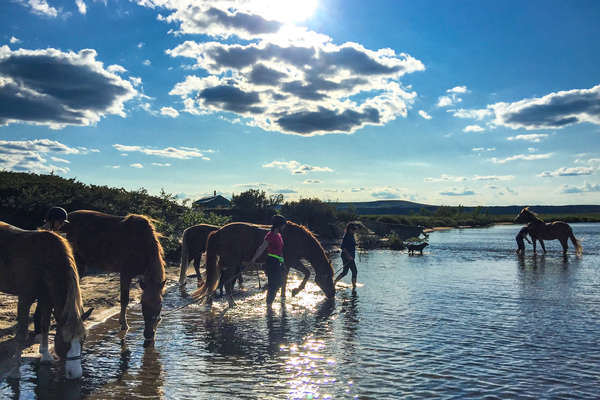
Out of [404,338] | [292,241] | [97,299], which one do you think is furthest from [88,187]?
[404,338]

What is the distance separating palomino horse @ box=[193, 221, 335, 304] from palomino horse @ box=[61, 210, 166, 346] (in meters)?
3.30

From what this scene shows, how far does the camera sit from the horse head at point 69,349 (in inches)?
211

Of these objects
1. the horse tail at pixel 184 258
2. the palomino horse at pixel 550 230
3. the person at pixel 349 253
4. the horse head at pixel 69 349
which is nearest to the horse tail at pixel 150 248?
the horse head at pixel 69 349

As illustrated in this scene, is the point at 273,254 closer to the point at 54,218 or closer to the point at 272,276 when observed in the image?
the point at 272,276

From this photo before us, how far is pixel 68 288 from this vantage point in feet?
18.3

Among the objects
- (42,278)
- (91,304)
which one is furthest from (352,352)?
(91,304)

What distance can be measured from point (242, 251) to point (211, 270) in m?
1.01

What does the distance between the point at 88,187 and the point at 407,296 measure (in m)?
Result: 16.3

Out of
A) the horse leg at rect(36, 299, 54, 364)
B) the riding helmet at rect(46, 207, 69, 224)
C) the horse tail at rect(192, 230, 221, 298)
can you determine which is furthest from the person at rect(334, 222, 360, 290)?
the horse leg at rect(36, 299, 54, 364)

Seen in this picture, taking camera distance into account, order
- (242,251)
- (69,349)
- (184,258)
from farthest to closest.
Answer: (184,258)
(242,251)
(69,349)

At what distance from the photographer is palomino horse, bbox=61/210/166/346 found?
24.0ft

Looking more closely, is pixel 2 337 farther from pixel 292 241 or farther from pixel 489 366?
pixel 489 366

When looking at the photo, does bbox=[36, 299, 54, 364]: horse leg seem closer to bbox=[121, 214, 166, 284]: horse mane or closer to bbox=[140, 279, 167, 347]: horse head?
bbox=[140, 279, 167, 347]: horse head

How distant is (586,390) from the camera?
5.64 metres
